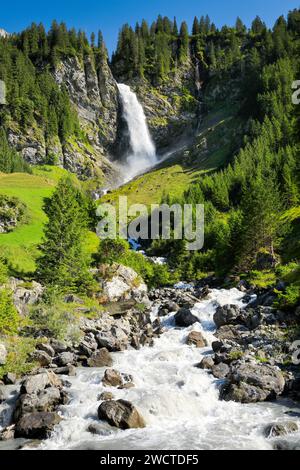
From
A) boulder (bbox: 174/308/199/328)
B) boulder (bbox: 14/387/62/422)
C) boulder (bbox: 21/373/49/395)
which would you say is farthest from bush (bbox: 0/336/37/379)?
boulder (bbox: 174/308/199/328)

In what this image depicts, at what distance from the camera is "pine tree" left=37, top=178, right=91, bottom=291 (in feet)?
182

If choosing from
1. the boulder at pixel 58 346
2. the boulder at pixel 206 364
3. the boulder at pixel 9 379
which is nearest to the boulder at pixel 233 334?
the boulder at pixel 206 364

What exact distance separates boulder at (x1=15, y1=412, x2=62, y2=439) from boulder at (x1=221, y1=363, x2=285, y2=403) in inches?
440

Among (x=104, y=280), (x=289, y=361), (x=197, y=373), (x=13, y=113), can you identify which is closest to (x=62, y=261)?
(x=104, y=280)

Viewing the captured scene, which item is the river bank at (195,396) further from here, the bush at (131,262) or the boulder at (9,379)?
the bush at (131,262)

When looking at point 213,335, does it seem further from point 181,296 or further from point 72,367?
point 181,296

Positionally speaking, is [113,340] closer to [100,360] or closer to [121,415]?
[100,360]

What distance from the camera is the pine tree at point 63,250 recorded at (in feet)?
182

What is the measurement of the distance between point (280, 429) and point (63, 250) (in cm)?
4274

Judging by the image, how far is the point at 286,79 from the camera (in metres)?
173

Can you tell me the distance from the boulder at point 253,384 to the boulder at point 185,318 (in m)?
19.8

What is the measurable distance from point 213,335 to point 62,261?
26182 mm

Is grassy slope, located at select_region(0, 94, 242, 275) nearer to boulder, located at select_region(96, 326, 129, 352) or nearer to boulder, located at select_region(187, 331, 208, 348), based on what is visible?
boulder, located at select_region(96, 326, 129, 352)

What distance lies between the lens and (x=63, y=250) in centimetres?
5756
